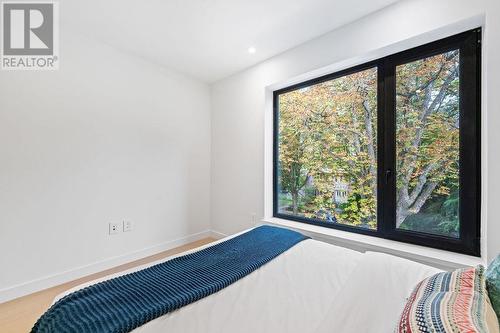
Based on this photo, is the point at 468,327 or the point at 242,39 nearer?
the point at 468,327

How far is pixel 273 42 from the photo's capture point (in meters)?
2.41

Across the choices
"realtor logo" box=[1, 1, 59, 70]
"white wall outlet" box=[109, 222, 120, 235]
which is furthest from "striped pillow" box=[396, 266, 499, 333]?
"realtor logo" box=[1, 1, 59, 70]

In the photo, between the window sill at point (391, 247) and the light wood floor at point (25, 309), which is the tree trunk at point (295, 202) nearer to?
the window sill at point (391, 247)

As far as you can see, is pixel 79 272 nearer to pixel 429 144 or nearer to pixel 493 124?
pixel 429 144

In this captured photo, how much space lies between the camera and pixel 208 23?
6.94 ft

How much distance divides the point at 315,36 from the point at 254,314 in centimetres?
244

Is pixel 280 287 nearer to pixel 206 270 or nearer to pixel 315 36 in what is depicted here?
pixel 206 270

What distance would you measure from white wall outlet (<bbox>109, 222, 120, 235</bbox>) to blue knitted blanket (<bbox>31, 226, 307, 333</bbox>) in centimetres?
152

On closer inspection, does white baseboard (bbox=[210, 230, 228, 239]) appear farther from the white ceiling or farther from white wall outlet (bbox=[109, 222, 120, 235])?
the white ceiling

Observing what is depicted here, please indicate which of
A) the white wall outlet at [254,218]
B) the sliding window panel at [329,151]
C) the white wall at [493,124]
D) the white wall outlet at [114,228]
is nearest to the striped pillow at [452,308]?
the white wall at [493,124]

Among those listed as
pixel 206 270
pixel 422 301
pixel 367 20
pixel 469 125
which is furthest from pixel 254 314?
pixel 367 20

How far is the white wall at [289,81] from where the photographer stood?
5.14ft

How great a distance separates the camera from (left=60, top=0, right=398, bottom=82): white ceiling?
1.88 m

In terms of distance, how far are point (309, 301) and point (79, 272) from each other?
2360 mm
